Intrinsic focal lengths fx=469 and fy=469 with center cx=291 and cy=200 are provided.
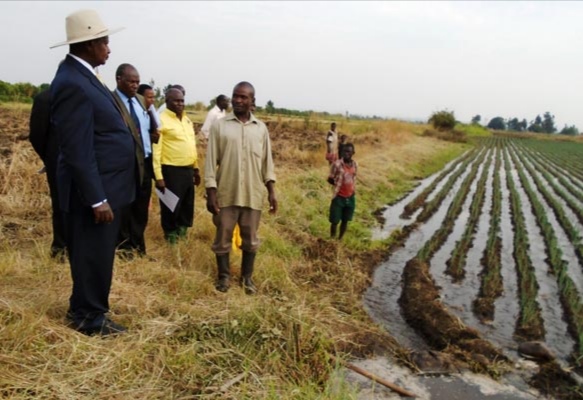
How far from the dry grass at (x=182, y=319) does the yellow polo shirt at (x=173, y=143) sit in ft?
2.60

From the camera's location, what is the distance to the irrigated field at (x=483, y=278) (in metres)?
4.00

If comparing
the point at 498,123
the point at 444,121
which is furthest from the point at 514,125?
the point at 444,121

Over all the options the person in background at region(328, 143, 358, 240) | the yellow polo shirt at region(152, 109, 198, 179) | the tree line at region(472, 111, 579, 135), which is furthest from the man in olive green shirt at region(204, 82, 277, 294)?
the tree line at region(472, 111, 579, 135)

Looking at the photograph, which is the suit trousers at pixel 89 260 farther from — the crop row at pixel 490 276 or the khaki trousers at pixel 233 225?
the crop row at pixel 490 276

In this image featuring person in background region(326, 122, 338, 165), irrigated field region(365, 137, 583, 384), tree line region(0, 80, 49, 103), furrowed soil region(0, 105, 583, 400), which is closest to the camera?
furrowed soil region(0, 105, 583, 400)

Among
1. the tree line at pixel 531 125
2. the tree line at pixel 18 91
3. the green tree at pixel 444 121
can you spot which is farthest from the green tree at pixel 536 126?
→ the tree line at pixel 18 91

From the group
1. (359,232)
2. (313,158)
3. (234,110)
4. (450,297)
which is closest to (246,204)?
(234,110)

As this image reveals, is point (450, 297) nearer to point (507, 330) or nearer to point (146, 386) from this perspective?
point (507, 330)

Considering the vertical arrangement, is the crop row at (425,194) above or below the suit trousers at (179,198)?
below

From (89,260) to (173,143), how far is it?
1.81m

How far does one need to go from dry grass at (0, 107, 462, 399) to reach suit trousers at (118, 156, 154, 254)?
211mm

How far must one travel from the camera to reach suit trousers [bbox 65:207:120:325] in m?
2.44

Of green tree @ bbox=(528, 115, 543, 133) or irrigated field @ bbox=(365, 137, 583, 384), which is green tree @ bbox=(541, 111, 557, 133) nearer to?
green tree @ bbox=(528, 115, 543, 133)

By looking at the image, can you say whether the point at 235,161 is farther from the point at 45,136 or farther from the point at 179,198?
the point at 45,136
